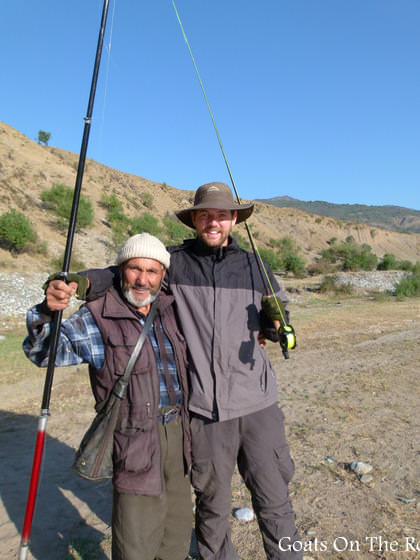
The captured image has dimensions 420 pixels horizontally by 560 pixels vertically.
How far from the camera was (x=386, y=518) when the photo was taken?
302 cm

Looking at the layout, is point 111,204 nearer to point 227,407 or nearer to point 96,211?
point 96,211

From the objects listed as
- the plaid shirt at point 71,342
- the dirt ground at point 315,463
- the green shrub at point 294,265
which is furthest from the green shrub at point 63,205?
the plaid shirt at point 71,342

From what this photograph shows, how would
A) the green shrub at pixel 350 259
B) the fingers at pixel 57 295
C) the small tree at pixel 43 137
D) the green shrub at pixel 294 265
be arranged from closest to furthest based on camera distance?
1. the fingers at pixel 57 295
2. the green shrub at pixel 294 265
3. the green shrub at pixel 350 259
4. the small tree at pixel 43 137

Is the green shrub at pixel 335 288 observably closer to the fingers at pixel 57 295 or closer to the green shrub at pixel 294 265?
the green shrub at pixel 294 265

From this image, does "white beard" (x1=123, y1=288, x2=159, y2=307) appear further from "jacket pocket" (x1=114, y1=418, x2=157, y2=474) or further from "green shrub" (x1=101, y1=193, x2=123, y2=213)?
"green shrub" (x1=101, y1=193, x2=123, y2=213)

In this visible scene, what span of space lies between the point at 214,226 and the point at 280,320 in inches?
26.9

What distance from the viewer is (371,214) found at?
138 meters

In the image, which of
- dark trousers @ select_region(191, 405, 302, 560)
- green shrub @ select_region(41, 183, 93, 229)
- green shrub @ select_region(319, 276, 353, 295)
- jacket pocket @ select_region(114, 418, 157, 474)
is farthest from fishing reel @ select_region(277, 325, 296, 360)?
green shrub @ select_region(41, 183, 93, 229)

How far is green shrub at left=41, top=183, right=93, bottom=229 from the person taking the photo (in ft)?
84.6

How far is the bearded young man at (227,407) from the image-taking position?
7.52 ft

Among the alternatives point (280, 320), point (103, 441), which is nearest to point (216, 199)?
point (280, 320)

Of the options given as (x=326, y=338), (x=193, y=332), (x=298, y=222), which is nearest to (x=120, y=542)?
(x=193, y=332)

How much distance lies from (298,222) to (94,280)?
2495 inches

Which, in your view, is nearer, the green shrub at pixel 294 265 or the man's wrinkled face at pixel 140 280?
the man's wrinkled face at pixel 140 280
